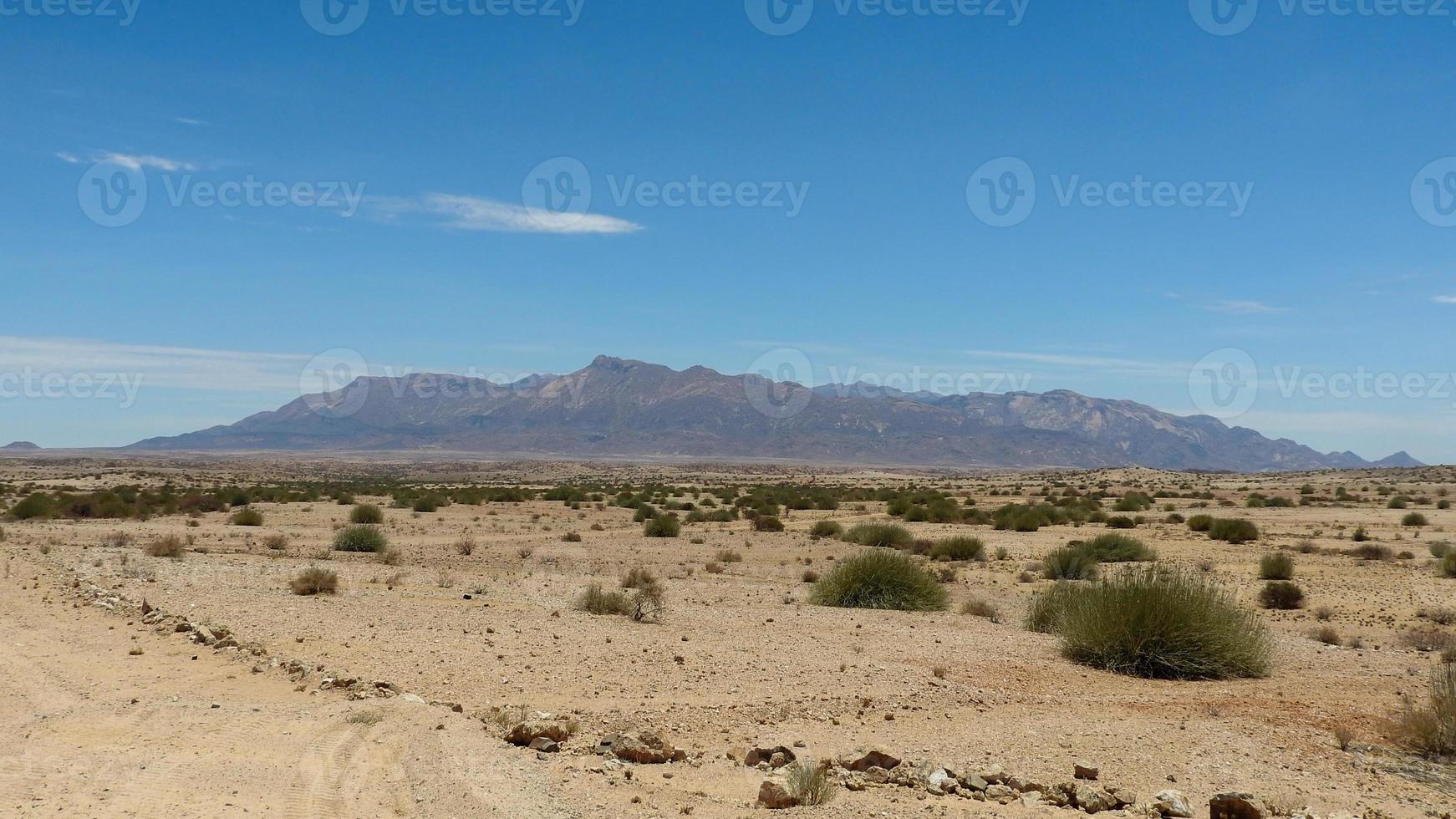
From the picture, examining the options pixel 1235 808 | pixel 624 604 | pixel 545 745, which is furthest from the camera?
pixel 624 604

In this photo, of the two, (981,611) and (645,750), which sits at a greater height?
(645,750)

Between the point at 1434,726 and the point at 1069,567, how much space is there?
1757cm

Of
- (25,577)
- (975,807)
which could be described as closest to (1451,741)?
(975,807)

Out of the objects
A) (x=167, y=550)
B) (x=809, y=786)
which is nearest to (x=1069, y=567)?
(x=809, y=786)

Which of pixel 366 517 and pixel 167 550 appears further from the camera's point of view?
pixel 366 517

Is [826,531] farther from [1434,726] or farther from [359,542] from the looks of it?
[1434,726]

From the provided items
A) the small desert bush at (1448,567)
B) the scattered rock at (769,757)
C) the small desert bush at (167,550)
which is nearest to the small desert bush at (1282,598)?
the small desert bush at (1448,567)

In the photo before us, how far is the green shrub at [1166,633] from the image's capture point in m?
13.6

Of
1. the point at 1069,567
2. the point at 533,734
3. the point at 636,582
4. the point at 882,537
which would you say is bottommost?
the point at 882,537

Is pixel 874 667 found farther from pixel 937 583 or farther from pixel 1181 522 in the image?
pixel 1181 522

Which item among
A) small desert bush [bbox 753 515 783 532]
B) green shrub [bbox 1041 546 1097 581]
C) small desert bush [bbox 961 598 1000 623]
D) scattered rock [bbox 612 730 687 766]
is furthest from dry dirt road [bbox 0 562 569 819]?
small desert bush [bbox 753 515 783 532]

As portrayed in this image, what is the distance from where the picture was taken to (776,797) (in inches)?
320

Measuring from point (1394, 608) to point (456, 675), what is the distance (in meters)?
19.0

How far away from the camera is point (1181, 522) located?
47.0 m
